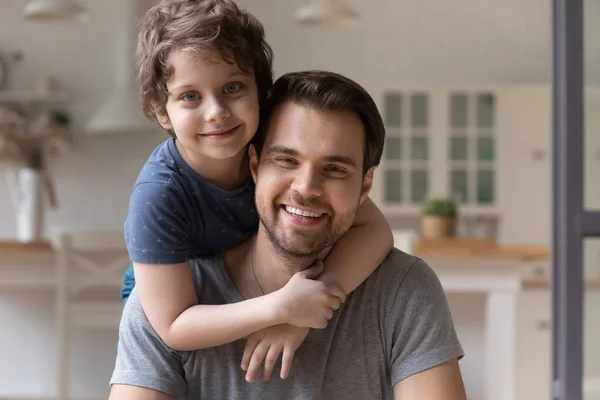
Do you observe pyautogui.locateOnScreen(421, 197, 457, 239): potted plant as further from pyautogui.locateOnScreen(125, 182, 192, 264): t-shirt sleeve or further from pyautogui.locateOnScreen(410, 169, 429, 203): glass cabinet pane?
pyautogui.locateOnScreen(125, 182, 192, 264): t-shirt sleeve

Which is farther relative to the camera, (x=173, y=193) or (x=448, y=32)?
(x=448, y=32)

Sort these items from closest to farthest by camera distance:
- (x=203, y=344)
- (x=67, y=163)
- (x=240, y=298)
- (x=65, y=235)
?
(x=203, y=344), (x=240, y=298), (x=65, y=235), (x=67, y=163)

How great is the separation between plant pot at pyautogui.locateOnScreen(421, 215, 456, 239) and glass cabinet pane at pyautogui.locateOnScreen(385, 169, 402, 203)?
151cm

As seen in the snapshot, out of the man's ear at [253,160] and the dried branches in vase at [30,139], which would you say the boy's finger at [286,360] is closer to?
the man's ear at [253,160]

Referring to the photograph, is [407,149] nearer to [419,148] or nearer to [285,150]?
[419,148]

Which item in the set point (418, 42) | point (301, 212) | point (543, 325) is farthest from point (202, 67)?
point (418, 42)

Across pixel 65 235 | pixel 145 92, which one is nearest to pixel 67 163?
pixel 65 235

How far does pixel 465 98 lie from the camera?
654cm

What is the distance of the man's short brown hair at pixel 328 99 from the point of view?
57.2 inches

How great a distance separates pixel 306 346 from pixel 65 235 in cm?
366

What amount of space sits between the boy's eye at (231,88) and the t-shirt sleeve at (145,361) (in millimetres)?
373

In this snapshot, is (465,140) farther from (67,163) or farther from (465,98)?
(67,163)

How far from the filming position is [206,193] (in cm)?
159

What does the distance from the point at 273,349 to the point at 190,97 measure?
42cm
